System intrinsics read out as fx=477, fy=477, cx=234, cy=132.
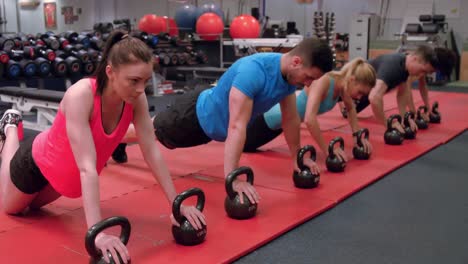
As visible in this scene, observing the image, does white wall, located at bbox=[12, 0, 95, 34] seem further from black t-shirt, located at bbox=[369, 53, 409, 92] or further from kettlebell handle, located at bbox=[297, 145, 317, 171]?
kettlebell handle, located at bbox=[297, 145, 317, 171]

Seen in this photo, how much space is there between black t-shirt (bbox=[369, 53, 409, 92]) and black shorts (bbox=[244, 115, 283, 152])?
933 mm

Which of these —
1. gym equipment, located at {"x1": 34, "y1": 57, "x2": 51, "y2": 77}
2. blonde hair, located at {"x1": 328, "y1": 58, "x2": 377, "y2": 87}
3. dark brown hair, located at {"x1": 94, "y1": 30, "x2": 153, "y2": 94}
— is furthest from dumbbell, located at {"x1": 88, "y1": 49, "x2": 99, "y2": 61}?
dark brown hair, located at {"x1": 94, "y1": 30, "x2": 153, "y2": 94}

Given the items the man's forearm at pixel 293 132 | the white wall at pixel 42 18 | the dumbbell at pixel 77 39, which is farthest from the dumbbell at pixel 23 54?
the white wall at pixel 42 18

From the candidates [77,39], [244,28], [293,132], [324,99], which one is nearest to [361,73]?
[324,99]

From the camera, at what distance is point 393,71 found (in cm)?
327

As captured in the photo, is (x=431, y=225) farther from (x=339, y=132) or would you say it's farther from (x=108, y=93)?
(x=339, y=132)

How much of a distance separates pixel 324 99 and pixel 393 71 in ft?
2.63

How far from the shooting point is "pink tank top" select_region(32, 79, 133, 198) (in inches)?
59.6

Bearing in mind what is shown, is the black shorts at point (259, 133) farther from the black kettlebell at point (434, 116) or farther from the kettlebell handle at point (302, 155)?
the black kettlebell at point (434, 116)

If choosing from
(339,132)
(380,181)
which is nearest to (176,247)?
(380,181)

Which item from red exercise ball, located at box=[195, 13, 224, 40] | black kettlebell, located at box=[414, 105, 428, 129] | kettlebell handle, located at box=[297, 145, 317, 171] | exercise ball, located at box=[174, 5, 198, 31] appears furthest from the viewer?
exercise ball, located at box=[174, 5, 198, 31]

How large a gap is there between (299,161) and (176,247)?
818mm

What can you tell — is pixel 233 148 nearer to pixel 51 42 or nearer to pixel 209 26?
A: pixel 51 42

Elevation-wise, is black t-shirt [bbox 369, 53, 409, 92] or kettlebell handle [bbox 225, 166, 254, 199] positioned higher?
black t-shirt [bbox 369, 53, 409, 92]
